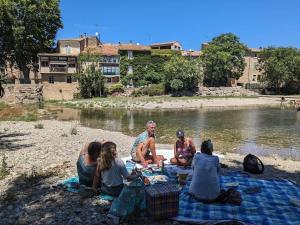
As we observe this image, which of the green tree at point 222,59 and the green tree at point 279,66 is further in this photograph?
the green tree at point 279,66

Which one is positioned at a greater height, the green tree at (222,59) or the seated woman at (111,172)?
the green tree at (222,59)

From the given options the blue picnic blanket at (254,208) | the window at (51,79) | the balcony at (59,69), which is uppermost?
the balcony at (59,69)

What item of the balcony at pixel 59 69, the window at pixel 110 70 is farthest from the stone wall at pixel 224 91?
the balcony at pixel 59 69

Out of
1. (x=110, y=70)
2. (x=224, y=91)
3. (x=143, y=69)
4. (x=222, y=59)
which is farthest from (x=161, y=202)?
(x=143, y=69)

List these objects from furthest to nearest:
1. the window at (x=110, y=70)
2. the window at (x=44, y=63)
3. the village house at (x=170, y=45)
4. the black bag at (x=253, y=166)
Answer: the village house at (x=170, y=45)
the window at (x=110, y=70)
the window at (x=44, y=63)
the black bag at (x=253, y=166)

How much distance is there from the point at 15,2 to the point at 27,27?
386 cm

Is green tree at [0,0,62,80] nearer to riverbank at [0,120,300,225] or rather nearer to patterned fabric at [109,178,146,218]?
riverbank at [0,120,300,225]

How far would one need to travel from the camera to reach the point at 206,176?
7.21 m

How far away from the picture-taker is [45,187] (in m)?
8.27

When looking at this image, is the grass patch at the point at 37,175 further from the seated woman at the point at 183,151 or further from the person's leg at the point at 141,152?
the seated woman at the point at 183,151

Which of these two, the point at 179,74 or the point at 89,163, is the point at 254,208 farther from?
the point at 179,74

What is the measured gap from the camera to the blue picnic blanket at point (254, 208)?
21.1 feet

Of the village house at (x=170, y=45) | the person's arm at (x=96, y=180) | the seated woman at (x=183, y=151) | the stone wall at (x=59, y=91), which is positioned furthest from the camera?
the village house at (x=170, y=45)

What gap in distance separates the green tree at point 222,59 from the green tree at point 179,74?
4.61 meters
